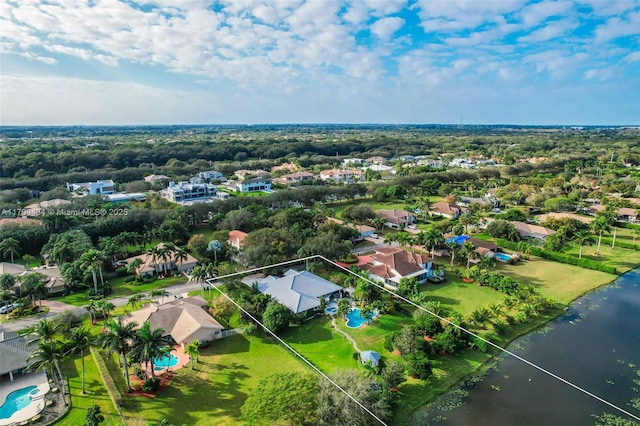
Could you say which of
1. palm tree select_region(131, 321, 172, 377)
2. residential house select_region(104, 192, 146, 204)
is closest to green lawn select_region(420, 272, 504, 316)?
palm tree select_region(131, 321, 172, 377)

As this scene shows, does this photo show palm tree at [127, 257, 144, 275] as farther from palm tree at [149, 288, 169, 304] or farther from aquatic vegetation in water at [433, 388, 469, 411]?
aquatic vegetation in water at [433, 388, 469, 411]

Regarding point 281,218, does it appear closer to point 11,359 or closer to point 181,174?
point 11,359

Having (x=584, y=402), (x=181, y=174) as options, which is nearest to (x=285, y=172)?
(x=181, y=174)

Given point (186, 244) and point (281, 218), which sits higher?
point (281, 218)

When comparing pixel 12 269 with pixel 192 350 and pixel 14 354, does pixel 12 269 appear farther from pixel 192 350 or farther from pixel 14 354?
pixel 192 350

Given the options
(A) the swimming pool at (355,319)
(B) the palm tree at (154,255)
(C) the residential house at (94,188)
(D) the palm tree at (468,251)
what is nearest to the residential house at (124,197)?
(C) the residential house at (94,188)

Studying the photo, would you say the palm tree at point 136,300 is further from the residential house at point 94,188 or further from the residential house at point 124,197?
the residential house at point 94,188
